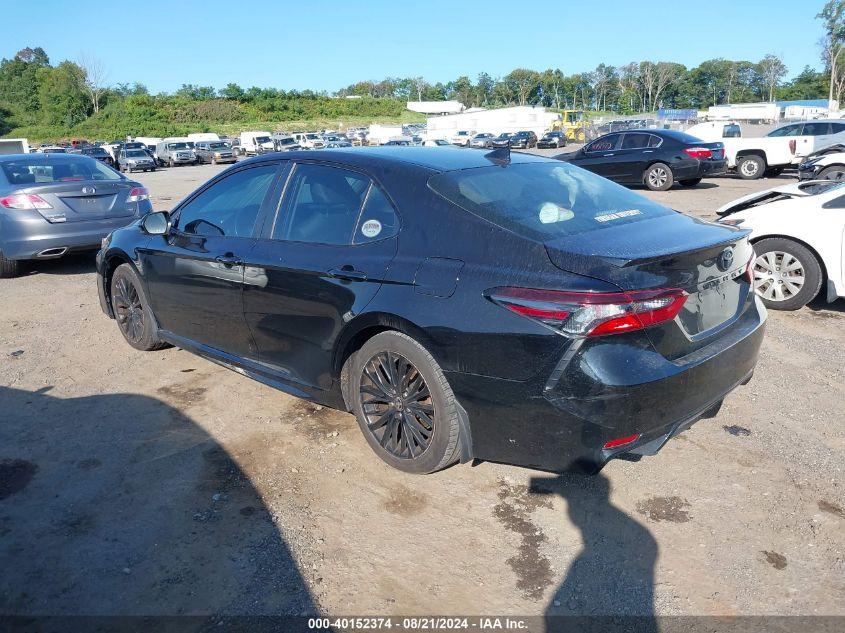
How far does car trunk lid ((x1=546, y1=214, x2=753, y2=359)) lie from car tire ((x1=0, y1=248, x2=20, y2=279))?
25.6 ft

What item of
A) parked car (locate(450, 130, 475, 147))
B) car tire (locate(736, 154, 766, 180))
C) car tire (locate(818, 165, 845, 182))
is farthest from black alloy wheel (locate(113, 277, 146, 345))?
parked car (locate(450, 130, 475, 147))

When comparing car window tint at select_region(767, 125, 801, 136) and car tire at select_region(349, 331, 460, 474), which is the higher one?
car window tint at select_region(767, 125, 801, 136)

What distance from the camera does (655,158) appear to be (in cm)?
1658

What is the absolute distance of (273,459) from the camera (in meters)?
3.76

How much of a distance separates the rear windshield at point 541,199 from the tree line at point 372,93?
264ft

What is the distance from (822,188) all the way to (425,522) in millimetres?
5844

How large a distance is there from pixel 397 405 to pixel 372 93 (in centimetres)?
15858

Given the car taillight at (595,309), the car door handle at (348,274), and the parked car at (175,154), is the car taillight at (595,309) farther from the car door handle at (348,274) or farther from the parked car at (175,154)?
the parked car at (175,154)

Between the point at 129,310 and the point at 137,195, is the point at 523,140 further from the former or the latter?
the point at 129,310

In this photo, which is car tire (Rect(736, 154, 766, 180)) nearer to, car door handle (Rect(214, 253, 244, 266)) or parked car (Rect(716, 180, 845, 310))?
parked car (Rect(716, 180, 845, 310))

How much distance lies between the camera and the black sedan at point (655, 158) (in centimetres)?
1636

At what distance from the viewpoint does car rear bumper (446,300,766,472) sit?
2756mm

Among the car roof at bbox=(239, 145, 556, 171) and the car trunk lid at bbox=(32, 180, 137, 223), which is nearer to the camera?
the car roof at bbox=(239, 145, 556, 171)

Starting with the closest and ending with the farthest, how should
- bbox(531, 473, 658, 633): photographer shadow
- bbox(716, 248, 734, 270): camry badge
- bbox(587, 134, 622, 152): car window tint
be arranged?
1. bbox(531, 473, 658, 633): photographer shadow
2. bbox(716, 248, 734, 270): camry badge
3. bbox(587, 134, 622, 152): car window tint
